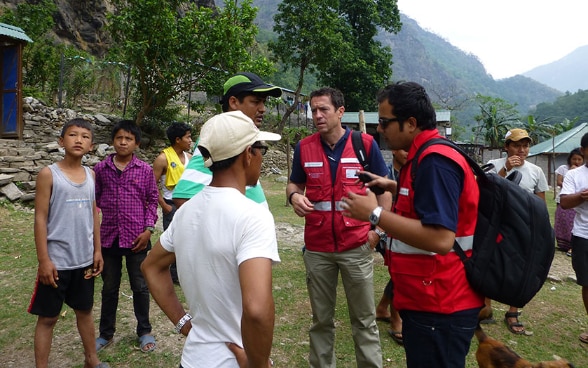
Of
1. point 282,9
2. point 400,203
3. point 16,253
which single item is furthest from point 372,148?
point 282,9

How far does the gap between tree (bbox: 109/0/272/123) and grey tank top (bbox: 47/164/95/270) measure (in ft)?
30.7

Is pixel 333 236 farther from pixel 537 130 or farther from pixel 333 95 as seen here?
pixel 537 130

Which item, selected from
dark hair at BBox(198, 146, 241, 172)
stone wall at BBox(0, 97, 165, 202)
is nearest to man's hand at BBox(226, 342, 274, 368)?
dark hair at BBox(198, 146, 241, 172)

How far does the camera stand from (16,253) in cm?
609

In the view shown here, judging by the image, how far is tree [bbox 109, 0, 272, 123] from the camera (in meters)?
11.3

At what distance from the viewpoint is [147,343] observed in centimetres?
354

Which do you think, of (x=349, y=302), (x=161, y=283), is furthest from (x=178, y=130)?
(x=161, y=283)

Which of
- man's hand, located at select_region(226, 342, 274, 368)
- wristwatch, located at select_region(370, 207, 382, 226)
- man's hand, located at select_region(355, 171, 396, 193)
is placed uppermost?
man's hand, located at select_region(355, 171, 396, 193)

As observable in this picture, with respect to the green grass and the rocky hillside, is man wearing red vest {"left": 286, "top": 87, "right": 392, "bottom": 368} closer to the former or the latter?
the green grass

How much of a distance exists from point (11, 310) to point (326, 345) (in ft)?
11.6

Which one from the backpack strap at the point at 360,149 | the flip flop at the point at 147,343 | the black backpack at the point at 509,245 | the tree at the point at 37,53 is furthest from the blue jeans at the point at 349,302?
the tree at the point at 37,53

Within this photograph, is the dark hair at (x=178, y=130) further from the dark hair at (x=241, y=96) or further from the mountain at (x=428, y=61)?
the mountain at (x=428, y=61)

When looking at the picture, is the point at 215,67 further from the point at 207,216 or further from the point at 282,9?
the point at 207,216

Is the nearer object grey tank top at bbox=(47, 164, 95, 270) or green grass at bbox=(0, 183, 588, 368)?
grey tank top at bbox=(47, 164, 95, 270)
